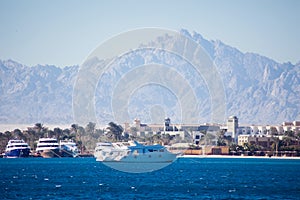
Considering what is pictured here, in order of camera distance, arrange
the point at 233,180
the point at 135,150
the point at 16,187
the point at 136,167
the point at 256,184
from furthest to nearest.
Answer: the point at 135,150, the point at 136,167, the point at 233,180, the point at 256,184, the point at 16,187

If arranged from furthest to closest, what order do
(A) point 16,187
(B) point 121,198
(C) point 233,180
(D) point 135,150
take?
1. (D) point 135,150
2. (C) point 233,180
3. (A) point 16,187
4. (B) point 121,198

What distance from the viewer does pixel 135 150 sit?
180 metres

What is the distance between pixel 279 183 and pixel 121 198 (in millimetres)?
35406

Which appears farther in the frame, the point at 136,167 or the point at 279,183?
the point at 136,167

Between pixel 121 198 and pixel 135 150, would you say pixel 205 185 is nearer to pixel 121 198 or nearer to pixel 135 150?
pixel 121 198

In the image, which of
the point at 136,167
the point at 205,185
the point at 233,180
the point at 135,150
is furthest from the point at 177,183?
the point at 135,150

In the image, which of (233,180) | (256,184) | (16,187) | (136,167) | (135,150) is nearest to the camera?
(16,187)

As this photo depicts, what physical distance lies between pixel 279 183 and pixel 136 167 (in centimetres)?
5531

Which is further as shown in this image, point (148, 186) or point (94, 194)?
point (148, 186)

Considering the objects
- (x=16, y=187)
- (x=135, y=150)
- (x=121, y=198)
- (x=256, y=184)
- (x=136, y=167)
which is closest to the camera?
(x=121, y=198)

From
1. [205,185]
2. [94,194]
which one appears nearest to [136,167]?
[205,185]

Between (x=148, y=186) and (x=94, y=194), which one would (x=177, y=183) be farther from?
(x=94, y=194)

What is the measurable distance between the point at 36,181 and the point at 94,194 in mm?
27144

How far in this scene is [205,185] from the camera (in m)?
111
